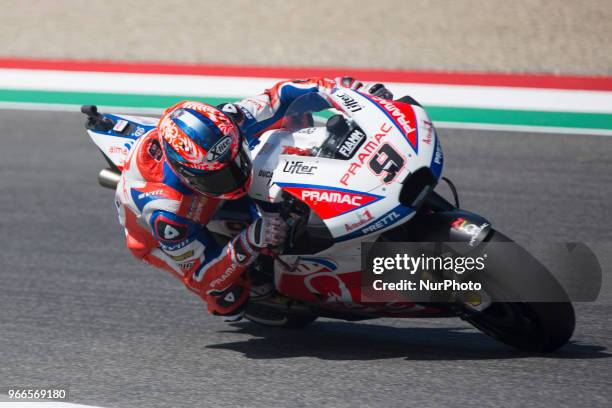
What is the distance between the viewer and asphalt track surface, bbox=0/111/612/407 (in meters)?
4.32

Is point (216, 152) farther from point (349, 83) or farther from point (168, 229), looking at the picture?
point (349, 83)

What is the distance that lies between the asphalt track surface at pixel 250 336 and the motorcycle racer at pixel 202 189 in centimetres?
46

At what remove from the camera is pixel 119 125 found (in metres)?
5.46

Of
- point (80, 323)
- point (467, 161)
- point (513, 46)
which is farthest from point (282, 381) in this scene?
point (513, 46)

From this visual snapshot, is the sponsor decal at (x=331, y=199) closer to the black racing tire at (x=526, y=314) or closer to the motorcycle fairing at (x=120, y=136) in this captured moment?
the black racing tire at (x=526, y=314)

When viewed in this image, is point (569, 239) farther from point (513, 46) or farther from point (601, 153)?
point (513, 46)

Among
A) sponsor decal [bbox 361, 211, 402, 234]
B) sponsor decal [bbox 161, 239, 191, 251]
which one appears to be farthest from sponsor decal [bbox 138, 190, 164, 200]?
sponsor decal [bbox 361, 211, 402, 234]

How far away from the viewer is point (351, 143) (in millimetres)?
4418

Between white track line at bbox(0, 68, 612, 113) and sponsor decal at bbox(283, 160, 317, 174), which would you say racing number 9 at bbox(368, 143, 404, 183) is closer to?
sponsor decal at bbox(283, 160, 317, 174)

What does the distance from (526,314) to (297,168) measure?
120cm

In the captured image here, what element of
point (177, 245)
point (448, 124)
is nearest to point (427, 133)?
point (177, 245)

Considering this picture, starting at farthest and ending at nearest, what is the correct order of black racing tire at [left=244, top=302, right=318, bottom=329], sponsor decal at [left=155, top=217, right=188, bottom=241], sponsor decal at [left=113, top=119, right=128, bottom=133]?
sponsor decal at [left=113, top=119, right=128, bottom=133]
black racing tire at [left=244, top=302, right=318, bottom=329]
sponsor decal at [left=155, top=217, right=188, bottom=241]

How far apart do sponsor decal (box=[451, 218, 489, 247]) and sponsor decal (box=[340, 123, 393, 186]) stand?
0.47m

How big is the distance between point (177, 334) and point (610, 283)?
2.45 meters
